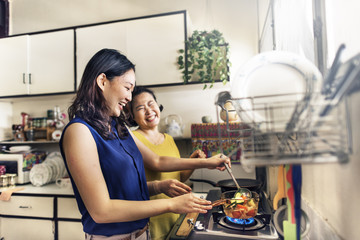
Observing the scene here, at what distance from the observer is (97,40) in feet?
7.27

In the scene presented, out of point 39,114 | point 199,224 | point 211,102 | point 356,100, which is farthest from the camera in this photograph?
point 39,114

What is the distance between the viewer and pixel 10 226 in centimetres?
213

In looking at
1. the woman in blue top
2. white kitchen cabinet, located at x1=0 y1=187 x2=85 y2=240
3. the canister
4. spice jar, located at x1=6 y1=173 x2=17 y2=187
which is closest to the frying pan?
the woman in blue top

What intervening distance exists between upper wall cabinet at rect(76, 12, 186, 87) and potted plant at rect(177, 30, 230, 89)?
→ 8 cm

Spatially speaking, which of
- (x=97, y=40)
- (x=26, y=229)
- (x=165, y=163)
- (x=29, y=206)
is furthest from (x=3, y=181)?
(x=165, y=163)

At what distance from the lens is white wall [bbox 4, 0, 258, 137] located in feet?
7.61

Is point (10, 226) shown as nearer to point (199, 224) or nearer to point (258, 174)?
point (199, 224)

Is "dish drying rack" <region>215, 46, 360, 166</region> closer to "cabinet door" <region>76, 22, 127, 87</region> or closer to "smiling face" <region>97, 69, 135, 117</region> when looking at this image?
"smiling face" <region>97, 69, 135, 117</region>

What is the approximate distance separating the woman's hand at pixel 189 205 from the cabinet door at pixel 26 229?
1.71 meters

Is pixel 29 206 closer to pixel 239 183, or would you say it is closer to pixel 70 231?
pixel 70 231

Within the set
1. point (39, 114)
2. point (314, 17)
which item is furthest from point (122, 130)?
point (39, 114)

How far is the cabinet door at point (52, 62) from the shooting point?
7.53 feet

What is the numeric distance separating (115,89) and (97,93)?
0.28ft

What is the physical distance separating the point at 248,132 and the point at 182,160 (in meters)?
0.91
